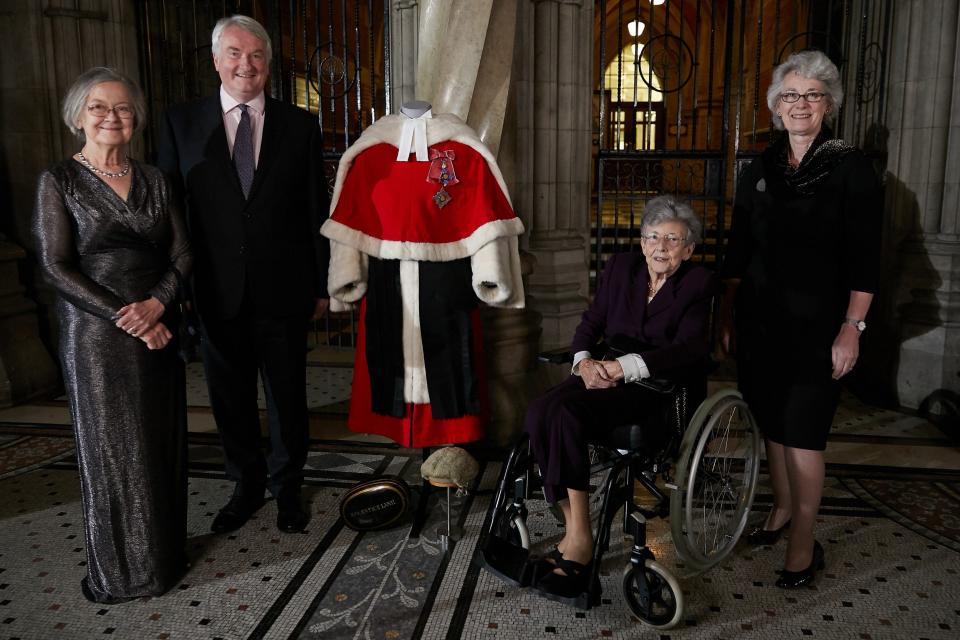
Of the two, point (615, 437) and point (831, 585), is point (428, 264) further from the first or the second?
point (831, 585)

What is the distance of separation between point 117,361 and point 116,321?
14 cm

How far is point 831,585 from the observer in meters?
2.85

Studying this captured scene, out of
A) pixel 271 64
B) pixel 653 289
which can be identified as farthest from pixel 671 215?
pixel 271 64

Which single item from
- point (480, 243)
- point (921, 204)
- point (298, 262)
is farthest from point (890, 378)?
point (298, 262)

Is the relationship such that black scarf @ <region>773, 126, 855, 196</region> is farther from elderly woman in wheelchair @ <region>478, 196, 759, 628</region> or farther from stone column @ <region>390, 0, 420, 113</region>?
stone column @ <region>390, 0, 420, 113</region>

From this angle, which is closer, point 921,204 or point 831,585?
point 831,585

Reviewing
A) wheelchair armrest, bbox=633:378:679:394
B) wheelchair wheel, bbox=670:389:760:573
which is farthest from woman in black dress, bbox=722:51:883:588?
wheelchair armrest, bbox=633:378:679:394

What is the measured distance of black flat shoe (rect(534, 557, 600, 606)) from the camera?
247 cm

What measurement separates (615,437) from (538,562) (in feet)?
1.60

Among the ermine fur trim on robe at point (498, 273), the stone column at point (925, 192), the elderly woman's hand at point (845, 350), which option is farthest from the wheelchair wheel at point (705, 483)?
the stone column at point (925, 192)

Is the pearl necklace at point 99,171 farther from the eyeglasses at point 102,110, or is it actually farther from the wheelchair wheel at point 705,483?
the wheelchair wheel at point 705,483

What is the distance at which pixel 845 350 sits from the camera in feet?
8.80

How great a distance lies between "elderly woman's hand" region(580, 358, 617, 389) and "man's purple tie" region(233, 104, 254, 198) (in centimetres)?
144

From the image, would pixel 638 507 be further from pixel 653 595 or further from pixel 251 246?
pixel 251 246
